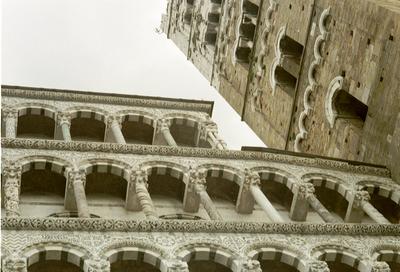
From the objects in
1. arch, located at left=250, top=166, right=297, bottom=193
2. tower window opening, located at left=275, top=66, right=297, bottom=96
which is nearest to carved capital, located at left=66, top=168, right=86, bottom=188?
arch, located at left=250, top=166, right=297, bottom=193

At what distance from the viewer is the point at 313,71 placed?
27672 mm

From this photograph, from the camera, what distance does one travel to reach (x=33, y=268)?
54.6 ft

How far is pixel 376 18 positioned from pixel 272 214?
7.64m

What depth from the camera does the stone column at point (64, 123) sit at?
22792mm

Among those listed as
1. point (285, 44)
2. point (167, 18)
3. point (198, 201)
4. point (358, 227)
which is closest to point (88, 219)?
point (198, 201)

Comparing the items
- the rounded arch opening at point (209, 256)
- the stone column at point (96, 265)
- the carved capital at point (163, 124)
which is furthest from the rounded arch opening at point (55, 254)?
the carved capital at point (163, 124)

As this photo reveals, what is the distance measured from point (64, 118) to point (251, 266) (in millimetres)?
9220

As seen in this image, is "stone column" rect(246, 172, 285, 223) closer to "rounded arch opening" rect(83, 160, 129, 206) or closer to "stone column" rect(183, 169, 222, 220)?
"stone column" rect(183, 169, 222, 220)

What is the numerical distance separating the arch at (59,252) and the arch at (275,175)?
23.1 feet

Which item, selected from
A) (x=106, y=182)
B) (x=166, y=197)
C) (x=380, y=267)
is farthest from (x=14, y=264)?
(x=380, y=267)

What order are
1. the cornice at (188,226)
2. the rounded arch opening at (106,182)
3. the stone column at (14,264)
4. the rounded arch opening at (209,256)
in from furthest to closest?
the rounded arch opening at (106,182)
the rounded arch opening at (209,256)
the cornice at (188,226)
the stone column at (14,264)

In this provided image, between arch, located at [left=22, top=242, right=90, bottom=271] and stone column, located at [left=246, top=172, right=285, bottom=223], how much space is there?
18.1 ft

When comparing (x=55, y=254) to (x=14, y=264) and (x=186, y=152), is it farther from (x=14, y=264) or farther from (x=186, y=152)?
(x=186, y=152)

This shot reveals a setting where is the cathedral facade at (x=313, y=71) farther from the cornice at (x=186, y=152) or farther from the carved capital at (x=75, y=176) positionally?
the carved capital at (x=75, y=176)
